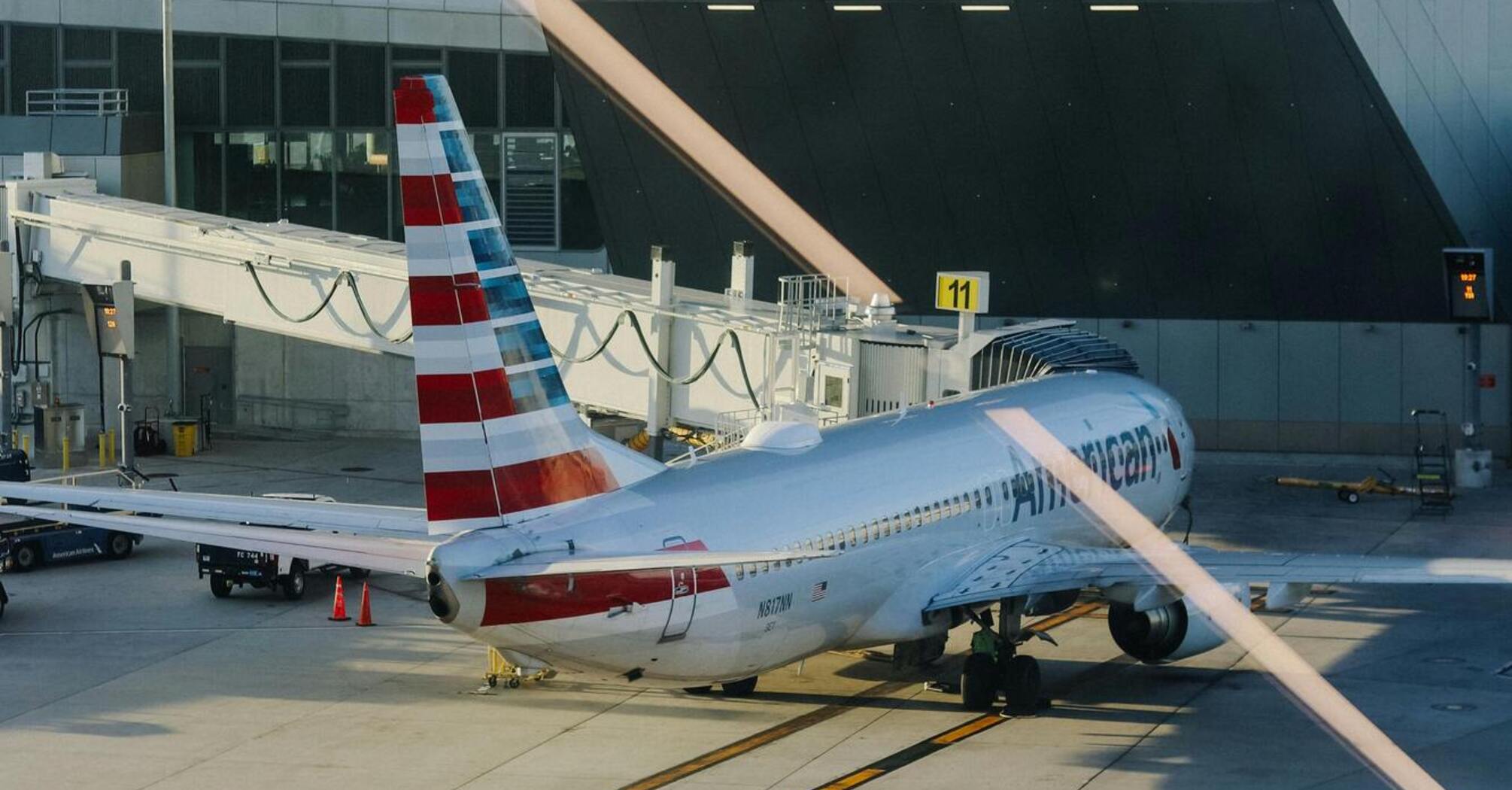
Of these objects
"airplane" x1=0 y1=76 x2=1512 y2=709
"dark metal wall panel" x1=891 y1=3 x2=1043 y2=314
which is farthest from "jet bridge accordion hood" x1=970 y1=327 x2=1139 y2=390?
"dark metal wall panel" x1=891 y1=3 x2=1043 y2=314

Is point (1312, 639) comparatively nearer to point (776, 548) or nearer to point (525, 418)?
point (776, 548)

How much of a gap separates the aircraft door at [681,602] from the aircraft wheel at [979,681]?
654 cm

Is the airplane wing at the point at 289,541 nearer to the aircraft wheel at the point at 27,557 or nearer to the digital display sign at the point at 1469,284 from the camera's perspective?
the aircraft wheel at the point at 27,557

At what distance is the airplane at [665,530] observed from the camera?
26.8m

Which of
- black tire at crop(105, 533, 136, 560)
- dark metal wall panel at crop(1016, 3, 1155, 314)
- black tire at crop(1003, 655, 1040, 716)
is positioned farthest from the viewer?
dark metal wall panel at crop(1016, 3, 1155, 314)

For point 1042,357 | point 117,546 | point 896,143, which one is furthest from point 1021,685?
point 896,143

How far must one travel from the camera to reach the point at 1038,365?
4419cm

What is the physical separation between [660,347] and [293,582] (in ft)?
28.7

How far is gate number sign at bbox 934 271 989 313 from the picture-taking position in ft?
140

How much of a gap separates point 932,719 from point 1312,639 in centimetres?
957

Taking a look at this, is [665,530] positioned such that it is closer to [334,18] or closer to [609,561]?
[609,561]

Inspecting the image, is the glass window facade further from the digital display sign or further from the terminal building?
the digital display sign

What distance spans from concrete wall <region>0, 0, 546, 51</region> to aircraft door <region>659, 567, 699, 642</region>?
3927cm

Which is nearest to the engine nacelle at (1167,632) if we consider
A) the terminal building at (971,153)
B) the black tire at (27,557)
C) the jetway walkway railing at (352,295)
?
the jetway walkway railing at (352,295)
